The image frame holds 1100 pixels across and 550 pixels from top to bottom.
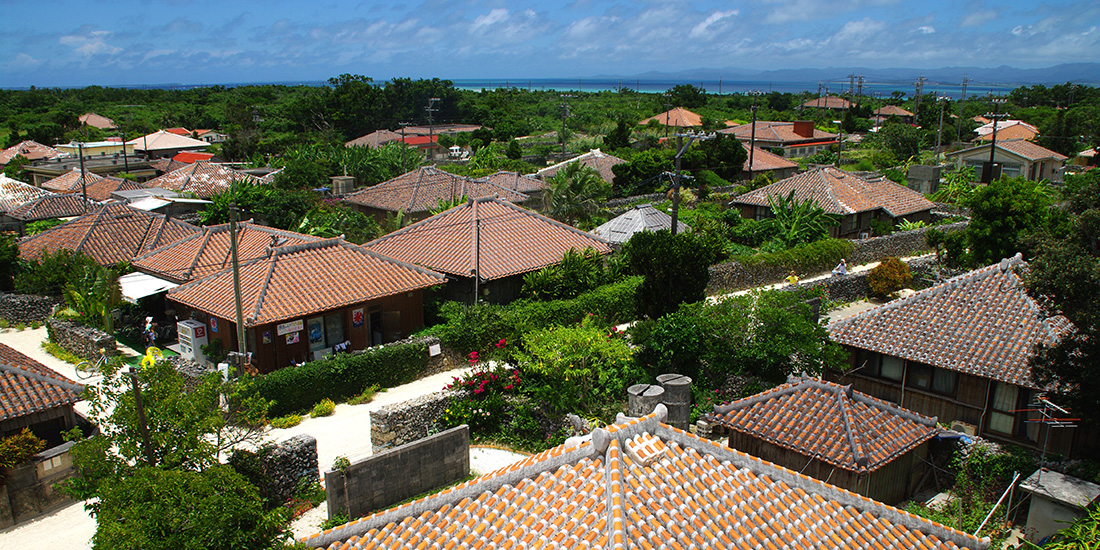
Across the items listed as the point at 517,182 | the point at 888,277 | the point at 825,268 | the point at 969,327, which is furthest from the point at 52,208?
the point at 969,327

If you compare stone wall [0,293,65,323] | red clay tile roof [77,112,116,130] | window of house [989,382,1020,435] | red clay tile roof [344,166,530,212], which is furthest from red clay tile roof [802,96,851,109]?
stone wall [0,293,65,323]

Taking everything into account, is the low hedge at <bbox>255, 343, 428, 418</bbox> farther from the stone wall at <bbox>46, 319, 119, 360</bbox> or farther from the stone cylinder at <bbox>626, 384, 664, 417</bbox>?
the stone cylinder at <bbox>626, 384, 664, 417</bbox>

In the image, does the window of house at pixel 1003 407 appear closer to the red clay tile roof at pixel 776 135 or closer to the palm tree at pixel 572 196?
the palm tree at pixel 572 196

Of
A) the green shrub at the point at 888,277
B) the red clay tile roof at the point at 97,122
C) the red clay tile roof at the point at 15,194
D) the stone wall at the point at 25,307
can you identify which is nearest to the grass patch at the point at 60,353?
the stone wall at the point at 25,307

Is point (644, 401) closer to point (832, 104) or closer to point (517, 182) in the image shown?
point (517, 182)

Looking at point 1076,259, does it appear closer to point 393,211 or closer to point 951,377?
point 951,377
